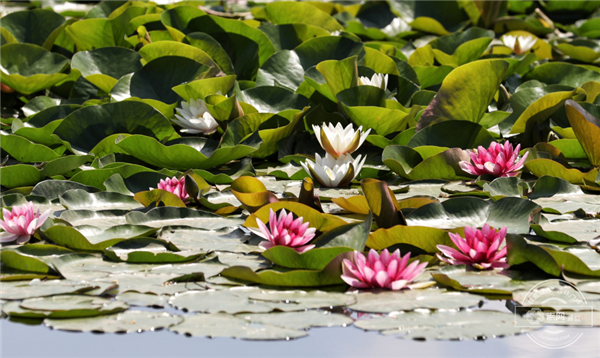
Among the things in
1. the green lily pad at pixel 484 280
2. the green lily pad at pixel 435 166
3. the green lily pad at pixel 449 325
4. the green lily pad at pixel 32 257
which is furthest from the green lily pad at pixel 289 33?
the green lily pad at pixel 449 325

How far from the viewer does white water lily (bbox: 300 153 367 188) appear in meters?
2.22

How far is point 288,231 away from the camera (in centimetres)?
158

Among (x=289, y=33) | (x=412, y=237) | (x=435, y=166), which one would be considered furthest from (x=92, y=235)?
(x=289, y=33)

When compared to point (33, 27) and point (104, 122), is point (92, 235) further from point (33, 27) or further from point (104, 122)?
point (33, 27)

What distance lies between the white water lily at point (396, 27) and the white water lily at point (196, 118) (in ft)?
8.74

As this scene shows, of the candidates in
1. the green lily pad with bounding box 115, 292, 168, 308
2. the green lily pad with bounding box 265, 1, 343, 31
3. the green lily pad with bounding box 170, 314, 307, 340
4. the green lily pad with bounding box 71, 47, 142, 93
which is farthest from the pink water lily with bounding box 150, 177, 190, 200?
the green lily pad with bounding box 265, 1, 343, 31

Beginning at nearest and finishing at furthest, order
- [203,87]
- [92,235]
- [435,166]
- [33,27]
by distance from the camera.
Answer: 1. [92,235]
2. [435,166]
3. [203,87]
4. [33,27]

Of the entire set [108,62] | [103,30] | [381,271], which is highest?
[103,30]

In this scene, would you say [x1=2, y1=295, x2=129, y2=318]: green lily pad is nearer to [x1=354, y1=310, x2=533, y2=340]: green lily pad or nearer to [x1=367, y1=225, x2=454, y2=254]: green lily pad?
[x1=354, y1=310, x2=533, y2=340]: green lily pad

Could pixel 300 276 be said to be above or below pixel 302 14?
below

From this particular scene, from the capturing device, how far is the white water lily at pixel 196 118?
277 centimetres

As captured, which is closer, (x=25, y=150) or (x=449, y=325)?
(x=449, y=325)

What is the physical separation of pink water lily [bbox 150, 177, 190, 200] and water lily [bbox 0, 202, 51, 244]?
0.47m

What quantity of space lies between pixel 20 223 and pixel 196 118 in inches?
50.6
